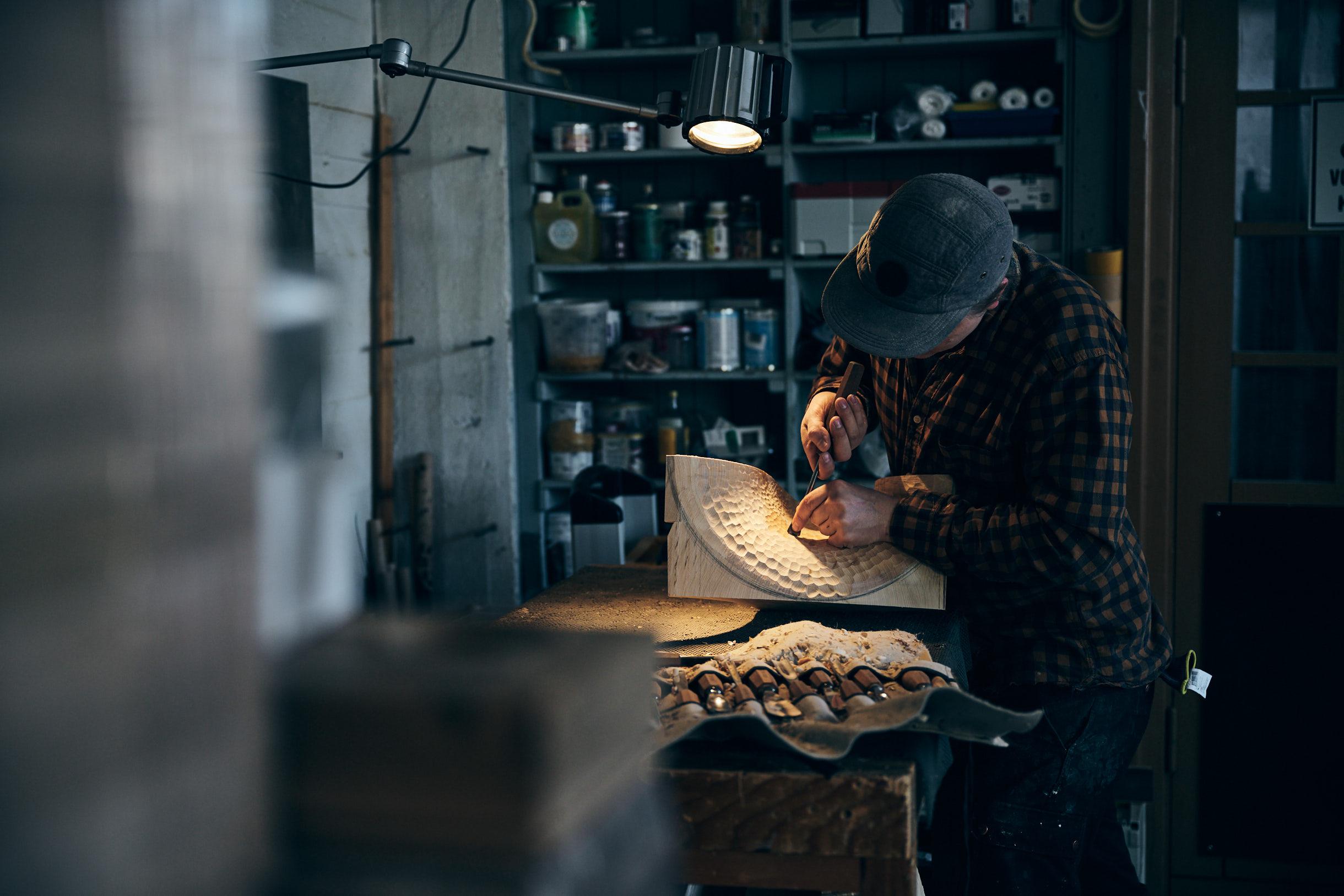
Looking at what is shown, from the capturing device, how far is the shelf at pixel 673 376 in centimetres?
340

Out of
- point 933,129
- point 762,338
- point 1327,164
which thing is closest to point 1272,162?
point 1327,164

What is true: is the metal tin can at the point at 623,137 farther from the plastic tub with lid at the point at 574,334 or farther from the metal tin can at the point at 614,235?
the plastic tub with lid at the point at 574,334

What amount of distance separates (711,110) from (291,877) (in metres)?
1.31

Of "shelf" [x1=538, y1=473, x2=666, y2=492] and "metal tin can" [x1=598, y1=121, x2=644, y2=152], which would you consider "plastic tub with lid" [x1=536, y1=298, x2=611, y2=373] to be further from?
"metal tin can" [x1=598, y1=121, x2=644, y2=152]

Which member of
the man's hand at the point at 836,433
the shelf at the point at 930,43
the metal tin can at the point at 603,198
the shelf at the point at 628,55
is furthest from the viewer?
the metal tin can at the point at 603,198

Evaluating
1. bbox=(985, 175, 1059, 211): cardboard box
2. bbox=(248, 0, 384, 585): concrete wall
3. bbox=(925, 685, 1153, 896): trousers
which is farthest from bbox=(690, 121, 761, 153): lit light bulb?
bbox=(985, 175, 1059, 211): cardboard box

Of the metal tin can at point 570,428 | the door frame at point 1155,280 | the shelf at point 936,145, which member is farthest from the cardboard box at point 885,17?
the metal tin can at point 570,428

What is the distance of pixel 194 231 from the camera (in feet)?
0.77

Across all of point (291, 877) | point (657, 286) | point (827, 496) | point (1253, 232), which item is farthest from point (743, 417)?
point (291, 877)

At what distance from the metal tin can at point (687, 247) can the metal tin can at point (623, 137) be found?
31cm

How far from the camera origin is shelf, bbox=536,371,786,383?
3404 millimetres

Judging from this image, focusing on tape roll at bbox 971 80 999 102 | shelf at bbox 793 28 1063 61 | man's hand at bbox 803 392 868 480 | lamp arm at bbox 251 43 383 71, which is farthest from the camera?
tape roll at bbox 971 80 999 102

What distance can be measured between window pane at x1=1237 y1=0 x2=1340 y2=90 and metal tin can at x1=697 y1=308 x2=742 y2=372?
1.55 m

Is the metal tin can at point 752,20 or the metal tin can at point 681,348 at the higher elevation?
the metal tin can at point 752,20
